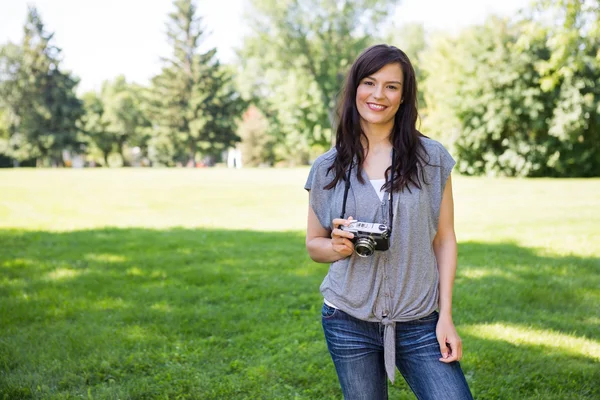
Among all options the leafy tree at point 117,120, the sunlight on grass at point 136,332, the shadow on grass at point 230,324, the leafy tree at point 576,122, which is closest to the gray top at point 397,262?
the shadow on grass at point 230,324

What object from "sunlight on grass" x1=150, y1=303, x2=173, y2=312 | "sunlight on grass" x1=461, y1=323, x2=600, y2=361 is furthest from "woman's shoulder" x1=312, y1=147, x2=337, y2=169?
"sunlight on grass" x1=150, y1=303, x2=173, y2=312

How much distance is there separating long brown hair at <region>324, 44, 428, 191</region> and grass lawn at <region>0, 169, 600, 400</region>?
2.12 metres

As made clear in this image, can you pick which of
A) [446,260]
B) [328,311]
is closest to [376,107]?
[446,260]

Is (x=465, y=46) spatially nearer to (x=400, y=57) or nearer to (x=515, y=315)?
(x=515, y=315)

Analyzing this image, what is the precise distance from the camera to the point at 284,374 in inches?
154

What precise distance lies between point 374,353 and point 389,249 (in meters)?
0.42

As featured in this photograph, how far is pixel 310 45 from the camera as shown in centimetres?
3894

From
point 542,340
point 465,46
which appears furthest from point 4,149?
point 542,340

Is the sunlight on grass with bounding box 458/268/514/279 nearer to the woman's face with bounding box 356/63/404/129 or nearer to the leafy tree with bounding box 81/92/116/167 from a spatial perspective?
the woman's face with bounding box 356/63/404/129

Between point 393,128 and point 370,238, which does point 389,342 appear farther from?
point 393,128

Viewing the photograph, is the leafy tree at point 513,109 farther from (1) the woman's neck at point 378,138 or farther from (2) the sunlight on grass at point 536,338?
(1) the woman's neck at point 378,138

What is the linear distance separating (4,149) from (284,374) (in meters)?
50.0

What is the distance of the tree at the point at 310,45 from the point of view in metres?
37.6

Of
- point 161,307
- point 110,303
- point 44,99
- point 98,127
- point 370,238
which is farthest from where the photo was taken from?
point 98,127
